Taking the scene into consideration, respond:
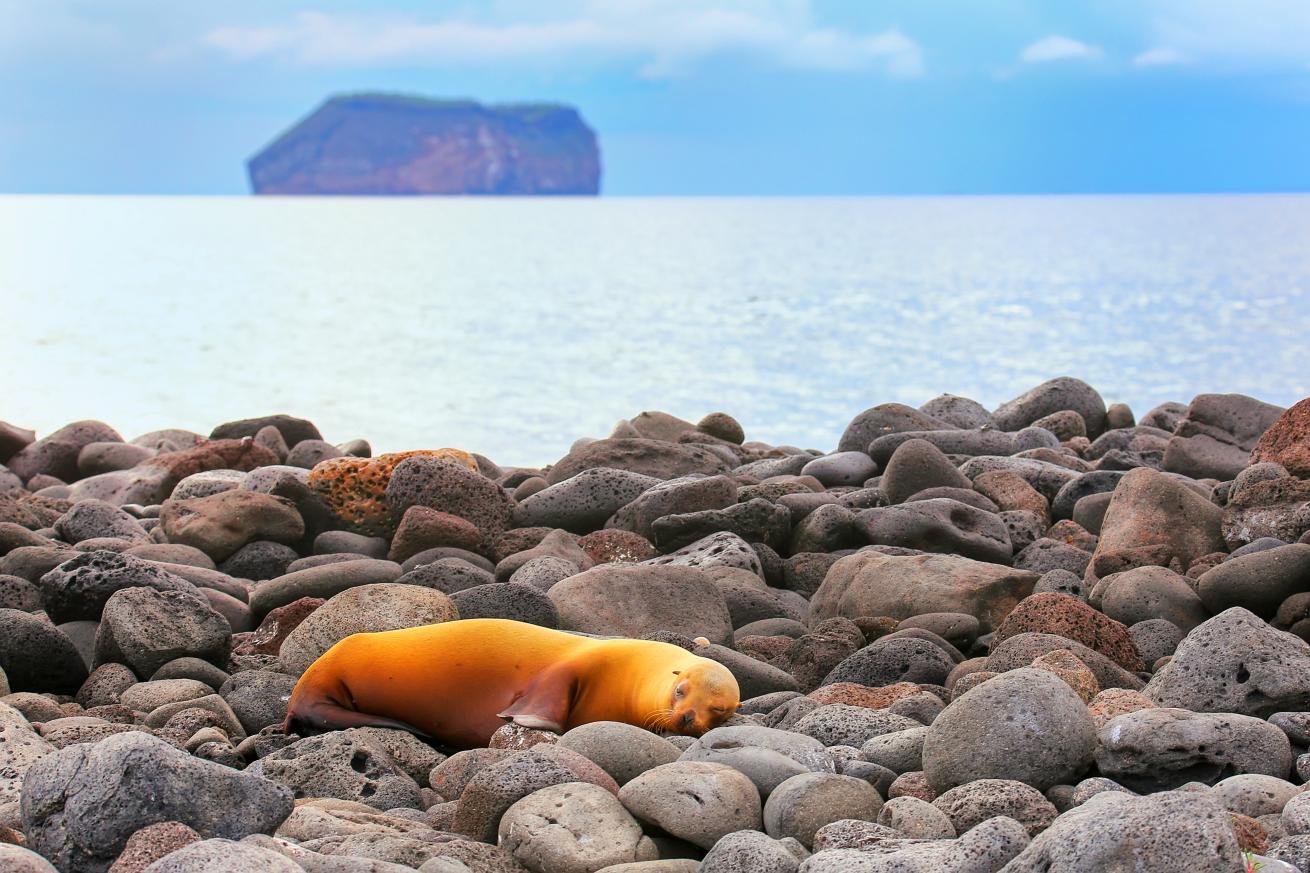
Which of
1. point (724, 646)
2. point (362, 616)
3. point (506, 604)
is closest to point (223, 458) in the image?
point (362, 616)

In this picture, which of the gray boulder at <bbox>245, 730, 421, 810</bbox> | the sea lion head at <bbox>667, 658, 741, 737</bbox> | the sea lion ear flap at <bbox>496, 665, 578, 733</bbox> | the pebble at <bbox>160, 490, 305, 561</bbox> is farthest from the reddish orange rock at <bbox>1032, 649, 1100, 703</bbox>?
the pebble at <bbox>160, 490, 305, 561</bbox>

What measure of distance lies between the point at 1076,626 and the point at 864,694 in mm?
1006

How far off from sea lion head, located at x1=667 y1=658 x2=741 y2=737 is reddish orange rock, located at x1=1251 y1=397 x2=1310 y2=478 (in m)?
4.29

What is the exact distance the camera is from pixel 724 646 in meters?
5.77

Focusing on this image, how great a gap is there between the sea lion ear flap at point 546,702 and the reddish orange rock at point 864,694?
2.86 feet

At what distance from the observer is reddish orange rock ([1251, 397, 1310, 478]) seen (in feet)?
24.4

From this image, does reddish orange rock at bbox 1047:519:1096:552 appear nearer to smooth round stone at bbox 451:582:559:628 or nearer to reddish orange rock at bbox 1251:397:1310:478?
reddish orange rock at bbox 1251:397:1310:478

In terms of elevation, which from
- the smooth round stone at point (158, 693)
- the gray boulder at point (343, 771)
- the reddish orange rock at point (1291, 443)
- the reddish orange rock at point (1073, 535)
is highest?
the reddish orange rock at point (1291, 443)

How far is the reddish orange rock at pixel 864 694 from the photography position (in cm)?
491

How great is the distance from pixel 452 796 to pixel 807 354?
23.9 metres

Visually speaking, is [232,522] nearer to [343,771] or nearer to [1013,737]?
[343,771]

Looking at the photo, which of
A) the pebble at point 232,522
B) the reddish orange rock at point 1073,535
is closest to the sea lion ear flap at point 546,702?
the pebble at point 232,522

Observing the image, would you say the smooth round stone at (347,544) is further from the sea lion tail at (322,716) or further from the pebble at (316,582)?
the sea lion tail at (322,716)

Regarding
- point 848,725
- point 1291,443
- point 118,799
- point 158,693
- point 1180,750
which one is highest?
point 1291,443
